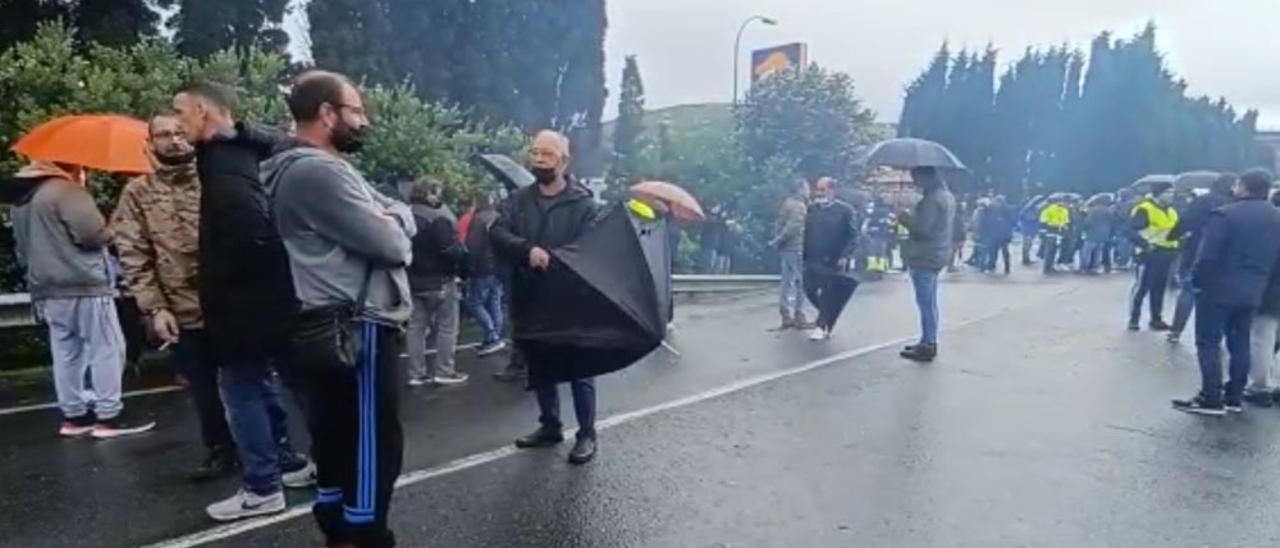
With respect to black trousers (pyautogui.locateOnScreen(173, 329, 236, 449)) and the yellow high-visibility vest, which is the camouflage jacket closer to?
black trousers (pyautogui.locateOnScreen(173, 329, 236, 449))

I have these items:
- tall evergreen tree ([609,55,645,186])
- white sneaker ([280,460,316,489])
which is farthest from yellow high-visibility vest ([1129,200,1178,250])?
tall evergreen tree ([609,55,645,186])

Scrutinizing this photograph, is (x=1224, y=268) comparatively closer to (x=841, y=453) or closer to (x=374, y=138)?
(x=841, y=453)

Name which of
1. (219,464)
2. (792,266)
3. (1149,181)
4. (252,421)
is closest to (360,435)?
(252,421)

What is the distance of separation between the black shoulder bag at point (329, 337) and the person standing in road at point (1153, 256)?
35.1ft

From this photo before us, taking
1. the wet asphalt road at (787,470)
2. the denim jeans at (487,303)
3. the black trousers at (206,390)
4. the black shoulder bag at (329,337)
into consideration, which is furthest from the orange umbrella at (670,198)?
the black shoulder bag at (329,337)

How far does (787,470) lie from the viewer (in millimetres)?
6020

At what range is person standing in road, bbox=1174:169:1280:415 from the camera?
776cm

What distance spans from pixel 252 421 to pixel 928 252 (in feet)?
22.6

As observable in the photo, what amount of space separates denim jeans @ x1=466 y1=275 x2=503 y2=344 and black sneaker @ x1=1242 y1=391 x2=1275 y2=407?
20.6ft

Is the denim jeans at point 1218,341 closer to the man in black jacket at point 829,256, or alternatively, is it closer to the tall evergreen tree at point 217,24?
the man in black jacket at point 829,256

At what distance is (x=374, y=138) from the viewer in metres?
11.2

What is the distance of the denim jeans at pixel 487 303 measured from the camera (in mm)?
10430

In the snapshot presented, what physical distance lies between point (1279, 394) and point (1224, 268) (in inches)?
51.2

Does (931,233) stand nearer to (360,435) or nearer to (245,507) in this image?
(245,507)
